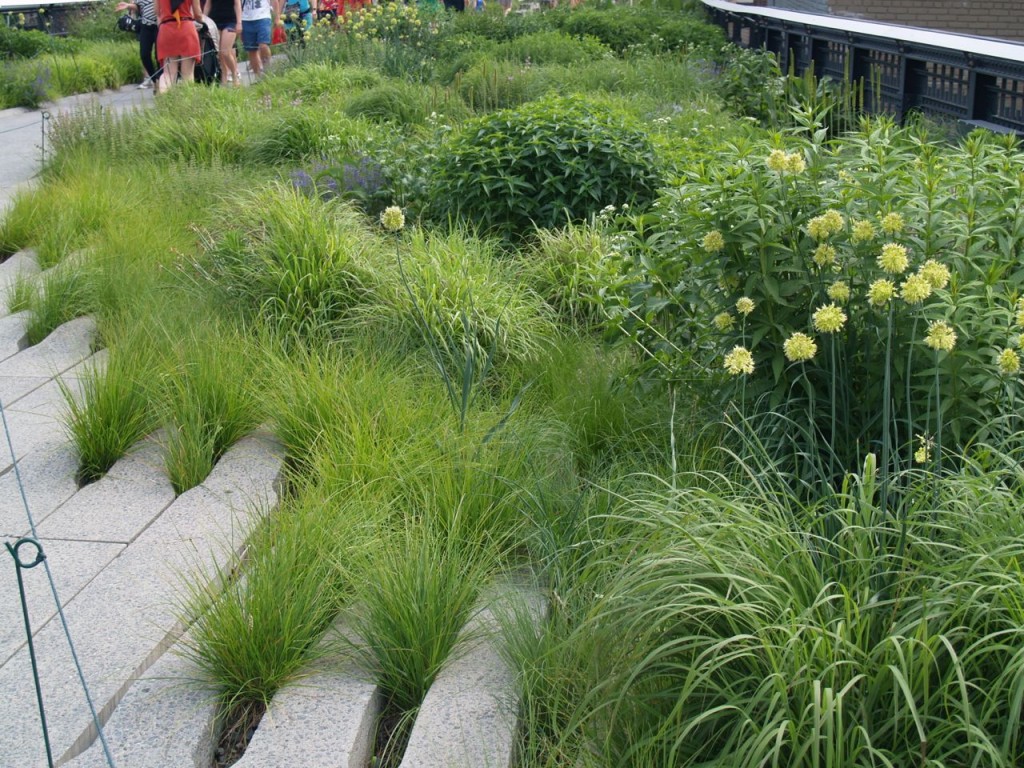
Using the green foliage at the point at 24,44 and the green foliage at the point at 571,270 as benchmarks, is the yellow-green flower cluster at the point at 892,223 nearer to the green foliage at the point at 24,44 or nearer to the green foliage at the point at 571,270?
the green foliage at the point at 571,270

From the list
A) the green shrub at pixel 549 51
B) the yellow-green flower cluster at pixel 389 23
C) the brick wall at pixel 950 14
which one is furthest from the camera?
the brick wall at pixel 950 14

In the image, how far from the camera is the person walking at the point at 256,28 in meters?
14.7

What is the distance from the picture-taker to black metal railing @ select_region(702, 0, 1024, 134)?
7.55m

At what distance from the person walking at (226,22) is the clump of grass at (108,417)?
9.91 metres

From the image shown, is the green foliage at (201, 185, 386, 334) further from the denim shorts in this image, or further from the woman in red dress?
the denim shorts

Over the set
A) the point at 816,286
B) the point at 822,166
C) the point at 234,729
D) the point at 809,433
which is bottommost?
the point at 234,729

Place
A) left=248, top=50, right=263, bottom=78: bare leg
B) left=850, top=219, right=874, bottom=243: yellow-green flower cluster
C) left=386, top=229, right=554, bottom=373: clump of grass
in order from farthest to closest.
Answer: left=248, top=50, right=263, bottom=78: bare leg, left=386, top=229, right=554, bottom=373: clump of grass, left=850, top=219, right=874, bottom=243: yellow-green flower cluster

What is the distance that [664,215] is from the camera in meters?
4.47

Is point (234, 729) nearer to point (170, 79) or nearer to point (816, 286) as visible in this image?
point (816, 286)

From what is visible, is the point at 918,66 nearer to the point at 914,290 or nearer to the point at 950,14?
the point at 914,290

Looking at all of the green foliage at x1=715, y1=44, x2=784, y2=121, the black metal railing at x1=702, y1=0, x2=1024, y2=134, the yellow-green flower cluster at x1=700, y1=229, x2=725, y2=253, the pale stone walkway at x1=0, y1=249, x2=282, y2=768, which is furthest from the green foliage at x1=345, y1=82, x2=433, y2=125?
the yellow-green flower cluster at x1=700, y1=229, x2=725, y2=253

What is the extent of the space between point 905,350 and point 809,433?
1.53 feet

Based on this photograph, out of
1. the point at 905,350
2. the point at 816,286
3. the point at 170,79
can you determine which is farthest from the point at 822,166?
the point at 170,79

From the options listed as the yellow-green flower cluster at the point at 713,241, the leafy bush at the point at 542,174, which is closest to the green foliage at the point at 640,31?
the leafy bush at the point at 542,174
